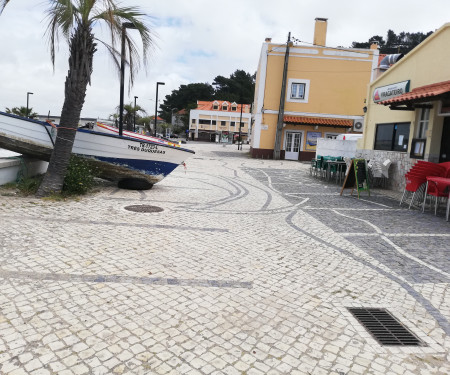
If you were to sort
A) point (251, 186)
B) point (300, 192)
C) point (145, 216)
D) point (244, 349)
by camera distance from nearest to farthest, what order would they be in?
point (244, 349) < point (145, 216) < point (300, 192) < point (251, 186)

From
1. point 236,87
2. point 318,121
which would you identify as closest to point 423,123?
point 318,121

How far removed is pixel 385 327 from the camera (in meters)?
3.50

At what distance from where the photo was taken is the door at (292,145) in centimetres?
2952

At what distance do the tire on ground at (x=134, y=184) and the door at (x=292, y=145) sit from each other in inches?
801

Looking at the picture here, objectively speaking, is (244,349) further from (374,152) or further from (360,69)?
(360,69)

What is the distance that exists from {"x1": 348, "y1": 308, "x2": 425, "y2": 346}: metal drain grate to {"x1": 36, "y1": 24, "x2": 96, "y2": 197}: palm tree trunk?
6.92 m

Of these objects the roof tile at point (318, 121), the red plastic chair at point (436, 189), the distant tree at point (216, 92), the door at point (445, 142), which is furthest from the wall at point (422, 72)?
the distant tree at point (216, 92)

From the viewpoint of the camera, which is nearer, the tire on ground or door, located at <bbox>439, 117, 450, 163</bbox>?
the tire on ground

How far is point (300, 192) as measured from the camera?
12141 mm

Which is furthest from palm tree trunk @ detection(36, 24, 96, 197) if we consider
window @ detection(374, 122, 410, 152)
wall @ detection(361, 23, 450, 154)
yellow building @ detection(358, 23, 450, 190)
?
window @ detection(374, 122, 410, 152)

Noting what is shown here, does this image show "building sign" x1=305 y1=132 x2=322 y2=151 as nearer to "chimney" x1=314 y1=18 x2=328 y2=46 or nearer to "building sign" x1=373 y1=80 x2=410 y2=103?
"chimney" x1=314 y1=18 x2=328 y2=46

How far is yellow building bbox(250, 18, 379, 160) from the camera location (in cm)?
2859

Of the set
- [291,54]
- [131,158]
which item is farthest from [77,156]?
[291,54]

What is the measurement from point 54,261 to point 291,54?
27.3 m
